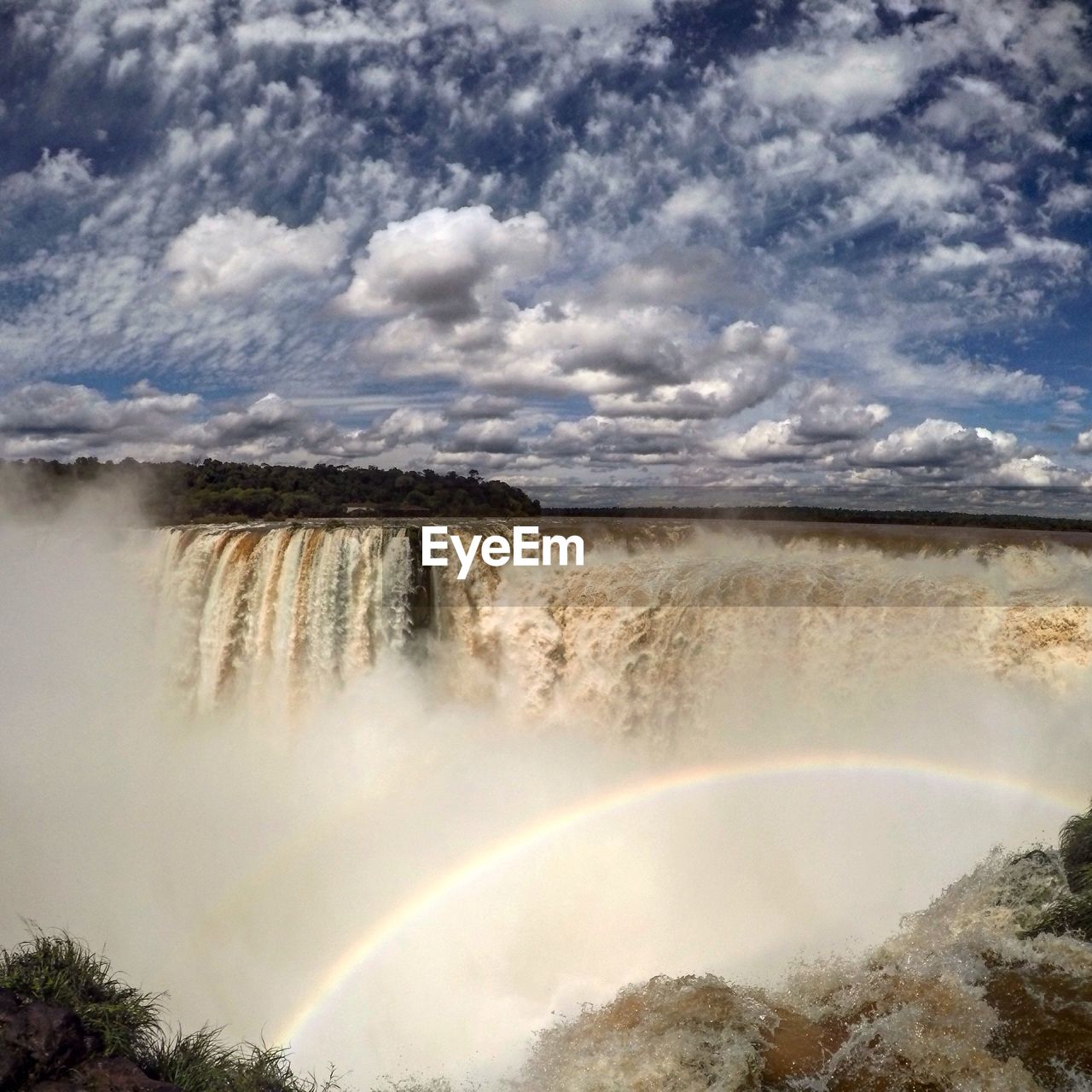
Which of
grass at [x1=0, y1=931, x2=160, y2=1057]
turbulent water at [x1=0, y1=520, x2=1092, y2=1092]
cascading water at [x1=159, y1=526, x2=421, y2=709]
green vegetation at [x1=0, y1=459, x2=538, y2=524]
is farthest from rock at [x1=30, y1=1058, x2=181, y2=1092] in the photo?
green vegetation at [x1=0, y1=459, x2=538, y2=524]

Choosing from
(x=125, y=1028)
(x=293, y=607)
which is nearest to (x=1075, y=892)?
(x=125, y=1028)

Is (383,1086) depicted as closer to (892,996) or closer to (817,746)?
(892,996)

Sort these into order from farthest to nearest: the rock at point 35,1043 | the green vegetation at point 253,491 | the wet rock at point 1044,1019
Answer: the green vegetation at point 253,491 → the wet rock at point 1044,1019 → the rock at point 35,1043

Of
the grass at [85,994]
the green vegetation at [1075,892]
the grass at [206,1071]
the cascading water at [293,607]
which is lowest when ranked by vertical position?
the grass at [206,1071]

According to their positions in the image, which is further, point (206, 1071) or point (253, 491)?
point (253, 491)

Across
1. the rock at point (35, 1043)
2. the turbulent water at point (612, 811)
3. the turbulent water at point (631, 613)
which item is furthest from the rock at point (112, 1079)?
the turbulent water at point (631, 613)

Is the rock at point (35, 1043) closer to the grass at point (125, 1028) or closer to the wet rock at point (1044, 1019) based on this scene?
the grass at point (125, 1028)

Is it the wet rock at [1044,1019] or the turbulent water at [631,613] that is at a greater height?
the turbulent water at [631,613]

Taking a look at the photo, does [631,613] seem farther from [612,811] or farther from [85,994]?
[85,994]

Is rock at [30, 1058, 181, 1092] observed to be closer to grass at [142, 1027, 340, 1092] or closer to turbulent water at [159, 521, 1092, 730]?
grass at [142, 1027, 340, 1092]
